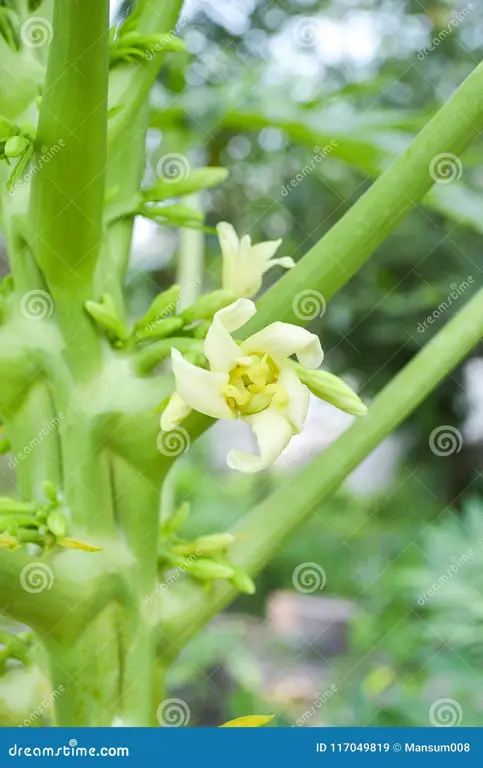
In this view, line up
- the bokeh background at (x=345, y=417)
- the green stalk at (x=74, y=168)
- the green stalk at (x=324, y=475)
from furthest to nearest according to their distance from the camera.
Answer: the bokeh background at (x=345, y=417)
the green stalk at (x=324, y=475)
the green stalk at (x=74, y=168)

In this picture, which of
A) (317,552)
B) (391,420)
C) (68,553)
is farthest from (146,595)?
(317,552)

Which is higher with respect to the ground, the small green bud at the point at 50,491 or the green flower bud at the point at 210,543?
the green flower bud at the point at 210,543

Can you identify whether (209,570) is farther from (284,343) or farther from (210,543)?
(284,343)

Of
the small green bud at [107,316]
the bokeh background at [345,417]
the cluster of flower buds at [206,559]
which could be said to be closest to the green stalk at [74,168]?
the small green bud at [107,316]

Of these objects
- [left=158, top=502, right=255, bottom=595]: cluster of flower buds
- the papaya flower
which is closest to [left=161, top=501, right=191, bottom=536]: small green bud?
[left=158, top=502, right=255, bottom=595]: cluster of flower buds

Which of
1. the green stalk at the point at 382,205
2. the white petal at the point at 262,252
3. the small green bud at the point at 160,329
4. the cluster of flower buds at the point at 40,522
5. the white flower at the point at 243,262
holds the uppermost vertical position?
the green stalk at the point at 382,205

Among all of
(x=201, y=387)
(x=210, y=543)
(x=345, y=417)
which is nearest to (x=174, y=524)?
(x=210, y=543)

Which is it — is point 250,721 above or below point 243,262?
below

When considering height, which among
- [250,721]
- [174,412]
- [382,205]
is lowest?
[250,721]

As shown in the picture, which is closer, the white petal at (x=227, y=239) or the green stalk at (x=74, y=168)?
the green stalk at (x=74, y=168)

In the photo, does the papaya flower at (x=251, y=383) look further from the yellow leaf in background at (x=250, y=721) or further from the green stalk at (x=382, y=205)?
the yellow leaf in background at (x=250, y=721)
